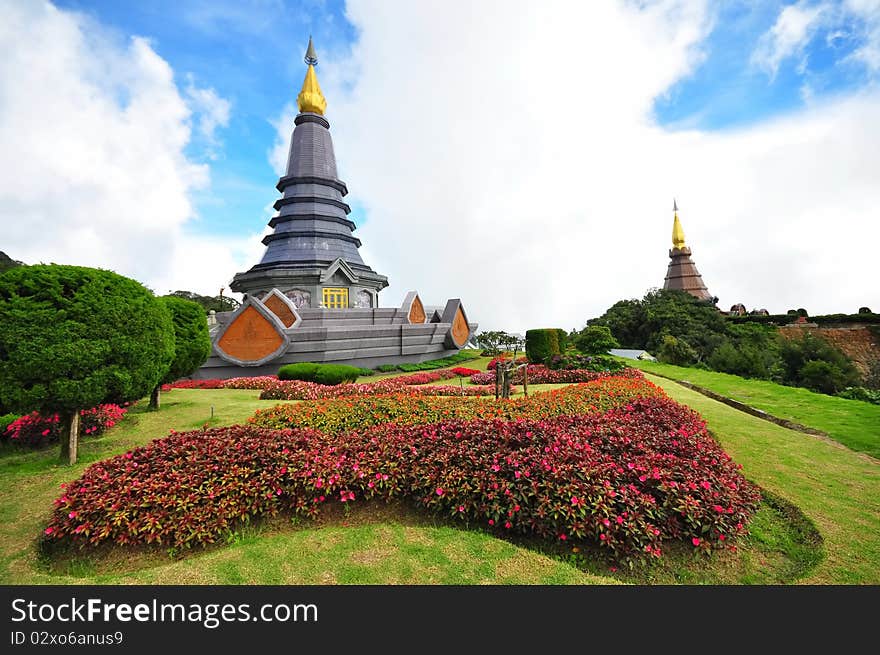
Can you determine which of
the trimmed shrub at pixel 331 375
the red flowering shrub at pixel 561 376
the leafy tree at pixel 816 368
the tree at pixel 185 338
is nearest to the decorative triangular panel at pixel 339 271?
the trimmed shrub at pixel 331 375

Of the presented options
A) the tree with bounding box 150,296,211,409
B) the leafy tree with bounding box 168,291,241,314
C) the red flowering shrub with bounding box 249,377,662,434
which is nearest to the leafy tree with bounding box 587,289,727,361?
the red flowering shrub with bounding box 249,377,662,434

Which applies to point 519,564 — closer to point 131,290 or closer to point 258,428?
point 258,428

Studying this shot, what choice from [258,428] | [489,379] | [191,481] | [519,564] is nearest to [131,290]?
[258,428]

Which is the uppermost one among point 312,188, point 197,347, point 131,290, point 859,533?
point 312,188

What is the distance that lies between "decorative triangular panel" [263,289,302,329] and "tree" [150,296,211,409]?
6138 millimetres

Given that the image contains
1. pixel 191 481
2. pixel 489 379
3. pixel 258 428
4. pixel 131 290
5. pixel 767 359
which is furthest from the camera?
pixel 767 359

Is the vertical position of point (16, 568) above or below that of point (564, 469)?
below

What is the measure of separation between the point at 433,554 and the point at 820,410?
9.15m

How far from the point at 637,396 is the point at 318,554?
22.6 ft

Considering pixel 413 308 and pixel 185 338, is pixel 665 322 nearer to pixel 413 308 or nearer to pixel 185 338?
pixel 413 308

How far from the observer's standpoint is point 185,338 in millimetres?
9016

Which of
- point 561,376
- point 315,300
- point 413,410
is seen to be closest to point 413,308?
point 315,300

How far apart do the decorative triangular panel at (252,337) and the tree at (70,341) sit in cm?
844

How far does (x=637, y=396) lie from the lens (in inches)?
318
